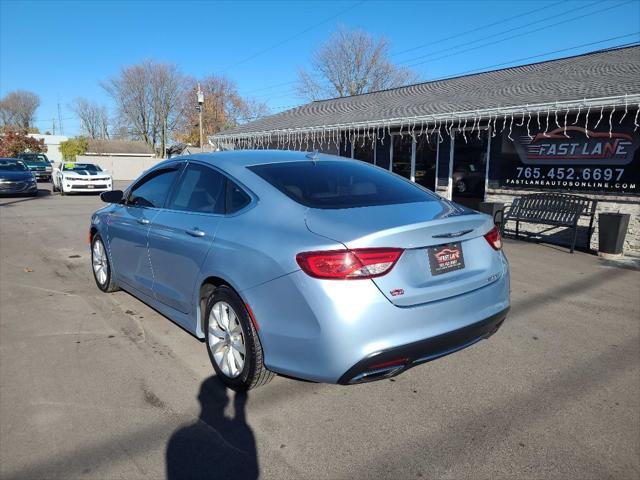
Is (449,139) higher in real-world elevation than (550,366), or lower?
higher

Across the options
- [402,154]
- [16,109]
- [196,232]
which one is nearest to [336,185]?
[196,232]

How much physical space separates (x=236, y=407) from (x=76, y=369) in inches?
55.1

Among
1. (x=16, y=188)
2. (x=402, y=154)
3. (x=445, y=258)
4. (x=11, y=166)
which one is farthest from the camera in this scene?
(x=11, y=166)

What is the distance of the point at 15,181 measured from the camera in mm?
17547

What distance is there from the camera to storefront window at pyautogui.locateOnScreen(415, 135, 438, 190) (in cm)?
1257

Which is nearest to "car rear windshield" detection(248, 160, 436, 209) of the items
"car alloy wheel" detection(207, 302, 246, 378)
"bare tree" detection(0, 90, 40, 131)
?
"car alloy wheel" detection(207, 302, 246, 378)

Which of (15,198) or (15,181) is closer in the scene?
(15,181)

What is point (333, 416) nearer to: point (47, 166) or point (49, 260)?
point (49, 260)

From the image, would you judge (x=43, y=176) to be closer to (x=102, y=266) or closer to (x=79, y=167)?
(x=79, y=167)

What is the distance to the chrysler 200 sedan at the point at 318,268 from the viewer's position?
8.20 ft

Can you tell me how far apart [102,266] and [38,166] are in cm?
2943

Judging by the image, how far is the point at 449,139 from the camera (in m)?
12.1

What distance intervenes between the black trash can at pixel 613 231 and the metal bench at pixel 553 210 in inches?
13.5

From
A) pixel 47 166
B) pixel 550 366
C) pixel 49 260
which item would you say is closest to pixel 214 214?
pixel 550 366
